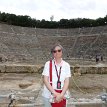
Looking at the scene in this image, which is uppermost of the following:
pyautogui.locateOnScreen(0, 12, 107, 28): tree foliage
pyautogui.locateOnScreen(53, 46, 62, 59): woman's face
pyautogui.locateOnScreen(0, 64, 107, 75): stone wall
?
pyautogui.locateOnScreen(0, 12, 107, 28): tree foliage

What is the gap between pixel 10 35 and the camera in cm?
5491

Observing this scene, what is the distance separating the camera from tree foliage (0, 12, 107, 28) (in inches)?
2643

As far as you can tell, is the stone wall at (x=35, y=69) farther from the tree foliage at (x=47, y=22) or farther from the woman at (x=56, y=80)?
the tree foliage at (x=47, y=22)

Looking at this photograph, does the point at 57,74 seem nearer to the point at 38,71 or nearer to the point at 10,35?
the point at 38,71

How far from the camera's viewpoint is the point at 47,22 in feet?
227

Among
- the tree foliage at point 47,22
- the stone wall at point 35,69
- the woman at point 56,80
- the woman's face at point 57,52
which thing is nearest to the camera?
the woman at point 56,80

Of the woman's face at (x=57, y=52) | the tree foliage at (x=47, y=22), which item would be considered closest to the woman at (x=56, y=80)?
the woman's face at (x=57, y=52)

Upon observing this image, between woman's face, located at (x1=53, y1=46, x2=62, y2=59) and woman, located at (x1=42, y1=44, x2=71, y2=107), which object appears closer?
woman, located at (x1=42, y1=44, x2=71, y2=107)

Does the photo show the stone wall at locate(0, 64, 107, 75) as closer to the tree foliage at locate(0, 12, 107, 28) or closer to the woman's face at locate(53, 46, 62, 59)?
the woman's face at locate(53, 46, 62, 59)

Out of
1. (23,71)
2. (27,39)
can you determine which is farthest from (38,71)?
(27,39)

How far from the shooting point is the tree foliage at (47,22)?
67125 mm

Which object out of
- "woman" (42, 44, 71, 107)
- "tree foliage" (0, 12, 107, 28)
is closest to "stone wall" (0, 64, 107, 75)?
"woman" (42, 44, 71, 107)

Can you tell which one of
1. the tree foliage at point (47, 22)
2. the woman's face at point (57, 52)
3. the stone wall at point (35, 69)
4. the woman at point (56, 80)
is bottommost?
the stone wall at point (35, 69)

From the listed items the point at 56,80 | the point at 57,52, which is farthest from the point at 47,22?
the point at 56,80
